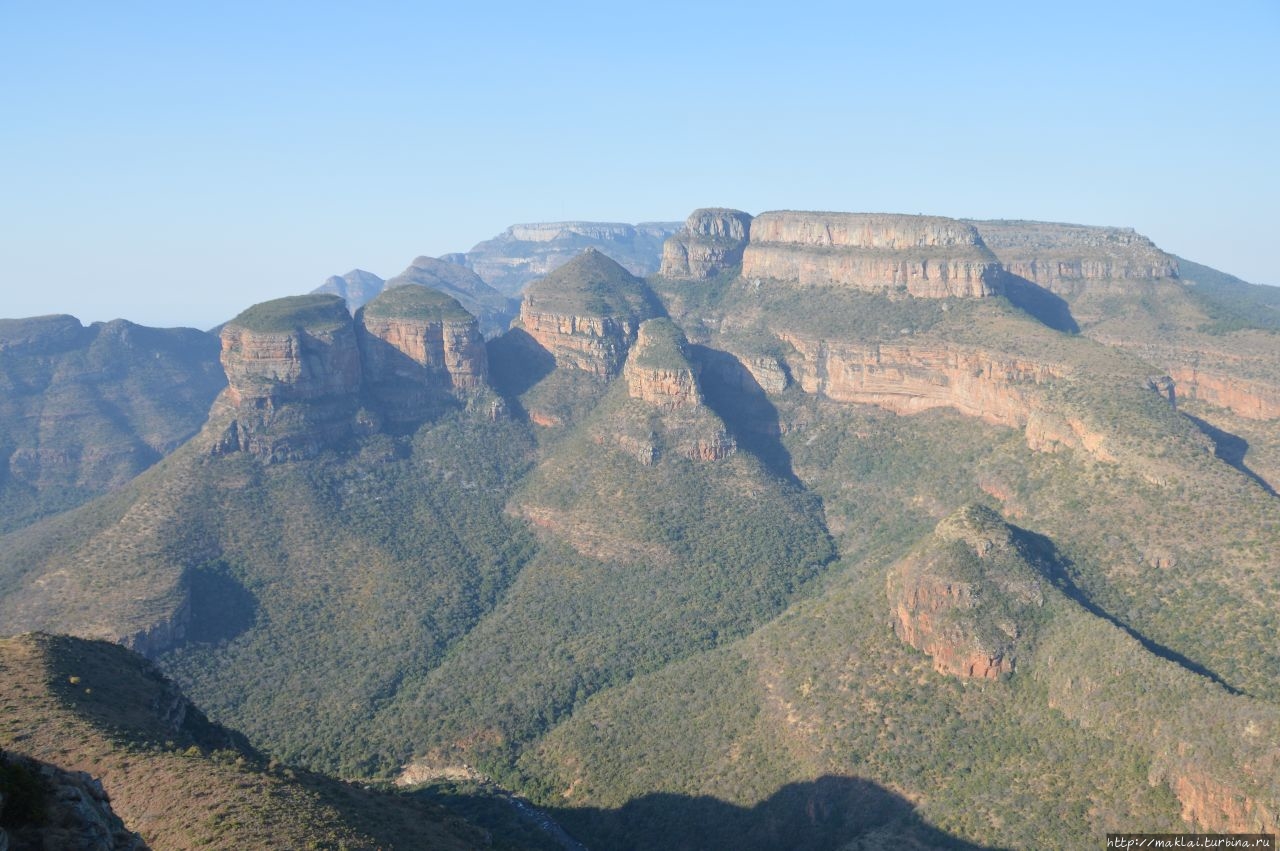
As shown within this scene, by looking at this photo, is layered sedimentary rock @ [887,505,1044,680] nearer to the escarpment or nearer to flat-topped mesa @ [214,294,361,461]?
flat-topped mesa @ [214,294,361,461]

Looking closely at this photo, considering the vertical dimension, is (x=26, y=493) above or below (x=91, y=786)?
below

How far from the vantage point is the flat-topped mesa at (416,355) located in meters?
136

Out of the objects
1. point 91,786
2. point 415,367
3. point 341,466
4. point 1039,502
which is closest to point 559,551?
point 341,466

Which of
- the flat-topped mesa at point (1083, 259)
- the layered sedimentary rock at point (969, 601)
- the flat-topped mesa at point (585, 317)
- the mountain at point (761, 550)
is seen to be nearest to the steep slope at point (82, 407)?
the mountain at point (761, 550)

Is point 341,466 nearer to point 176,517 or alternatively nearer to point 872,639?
point 176,517

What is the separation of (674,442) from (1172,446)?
5955 cm

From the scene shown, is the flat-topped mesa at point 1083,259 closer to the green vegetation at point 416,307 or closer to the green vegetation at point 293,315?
the green vegetation at point 416,307

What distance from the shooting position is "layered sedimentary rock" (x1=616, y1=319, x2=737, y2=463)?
121125 mm

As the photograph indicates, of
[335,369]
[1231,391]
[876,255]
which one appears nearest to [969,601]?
[1231,391]

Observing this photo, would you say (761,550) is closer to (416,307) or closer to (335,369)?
(335,369)

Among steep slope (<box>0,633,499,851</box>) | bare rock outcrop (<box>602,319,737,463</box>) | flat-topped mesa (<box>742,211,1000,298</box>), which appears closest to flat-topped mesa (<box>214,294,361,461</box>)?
bare rock outcrop (<box>602,319,737,463</box>)

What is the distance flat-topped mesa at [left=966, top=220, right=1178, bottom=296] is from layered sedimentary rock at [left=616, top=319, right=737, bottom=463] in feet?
214

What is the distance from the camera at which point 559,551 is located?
11012cm

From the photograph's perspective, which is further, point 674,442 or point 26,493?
point 26,493
